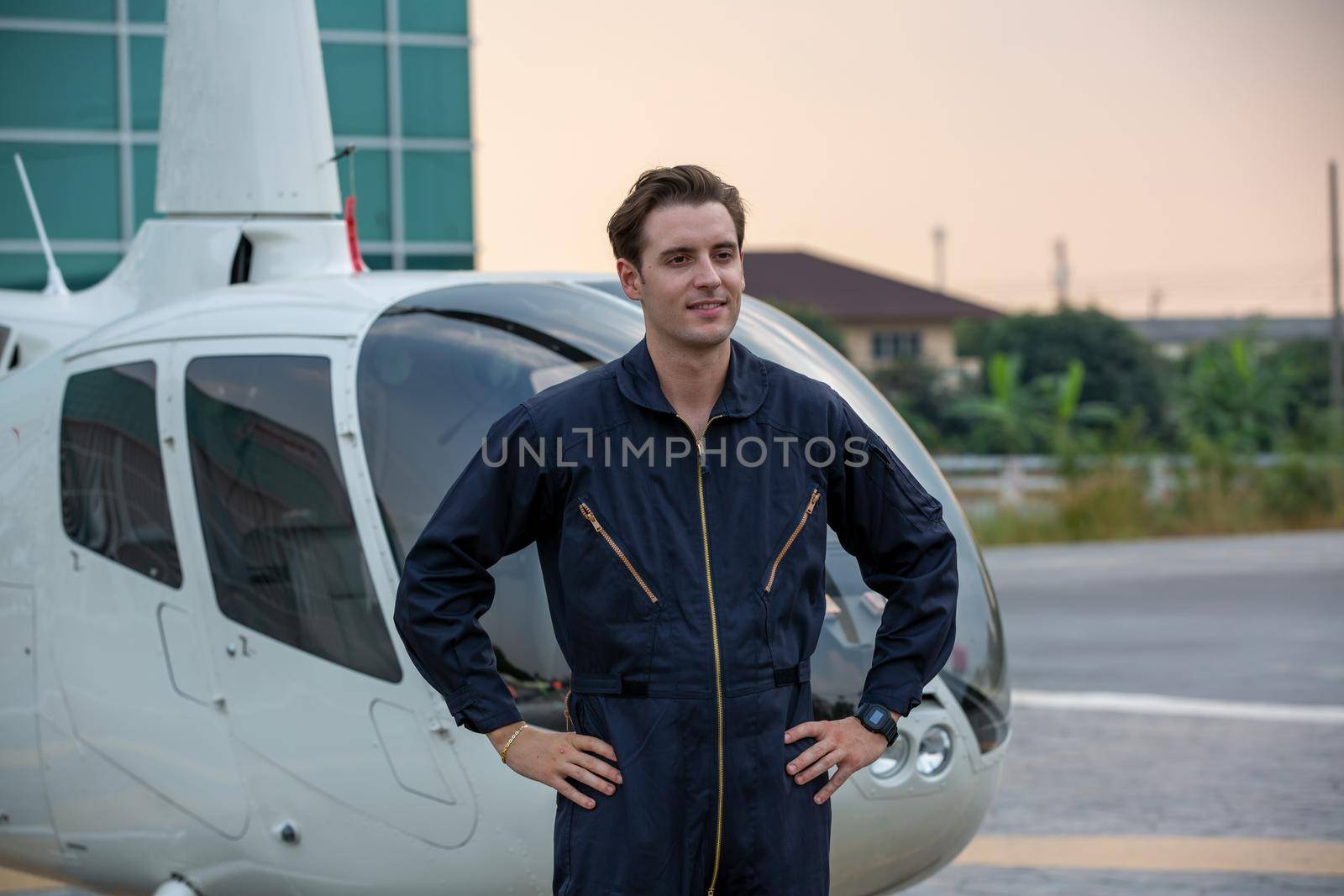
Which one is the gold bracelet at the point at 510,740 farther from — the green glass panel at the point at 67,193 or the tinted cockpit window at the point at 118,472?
the green glass panel at the point at 67,193

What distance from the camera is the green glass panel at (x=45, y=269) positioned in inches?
717

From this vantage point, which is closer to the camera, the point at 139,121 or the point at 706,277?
the point at 706,277

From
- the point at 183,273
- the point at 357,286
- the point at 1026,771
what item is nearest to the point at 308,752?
the point at 357,286

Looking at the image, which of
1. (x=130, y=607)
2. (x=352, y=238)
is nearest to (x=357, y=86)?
(x=352, y=238)

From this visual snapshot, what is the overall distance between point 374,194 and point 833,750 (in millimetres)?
17123

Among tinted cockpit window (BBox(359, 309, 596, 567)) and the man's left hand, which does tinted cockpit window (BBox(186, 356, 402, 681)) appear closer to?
tinted cockpit window (BBox(359, 309, 596, 567))

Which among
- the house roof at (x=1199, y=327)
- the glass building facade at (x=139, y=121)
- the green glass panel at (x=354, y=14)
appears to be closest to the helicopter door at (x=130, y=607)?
the glass building facade at (x=139, y=121)

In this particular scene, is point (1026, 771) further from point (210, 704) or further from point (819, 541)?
point (819, 541)

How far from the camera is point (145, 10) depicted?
18312 millimetres

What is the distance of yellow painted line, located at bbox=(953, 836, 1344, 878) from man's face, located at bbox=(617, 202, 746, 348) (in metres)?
3.82

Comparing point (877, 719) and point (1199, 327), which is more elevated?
point (877, 719)

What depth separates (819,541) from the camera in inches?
115

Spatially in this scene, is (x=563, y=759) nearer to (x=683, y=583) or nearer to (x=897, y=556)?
(x=683, y=583)

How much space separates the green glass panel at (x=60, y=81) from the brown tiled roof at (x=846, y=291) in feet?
135
